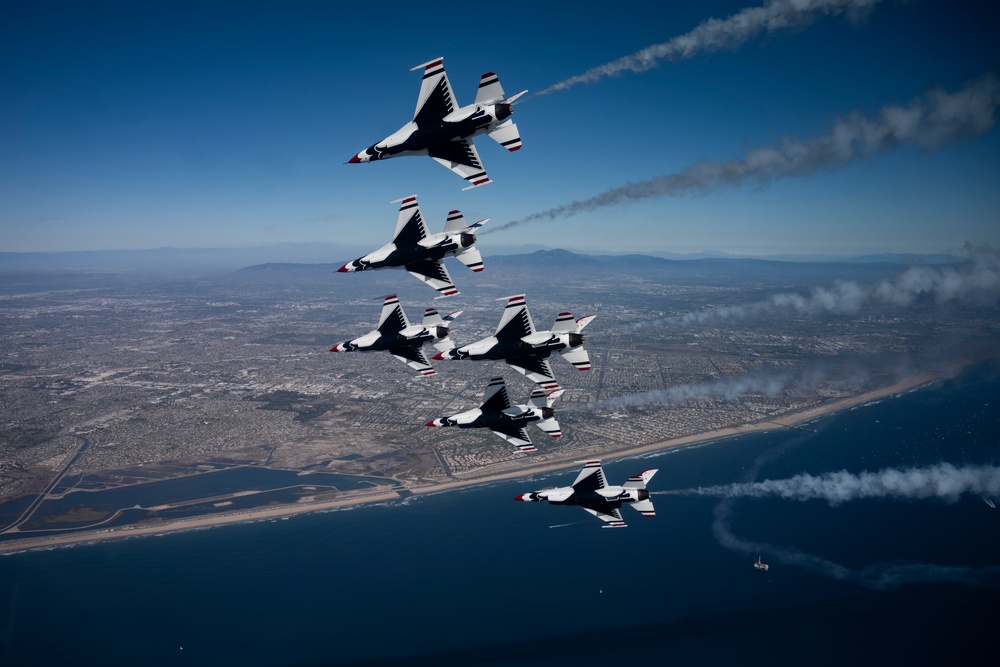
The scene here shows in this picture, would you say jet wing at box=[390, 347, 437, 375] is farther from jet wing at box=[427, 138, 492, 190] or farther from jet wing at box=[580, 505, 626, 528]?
jet wing at box=[580, 505, 626, 528]

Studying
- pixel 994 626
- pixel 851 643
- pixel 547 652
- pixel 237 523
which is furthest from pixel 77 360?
pixel 994 626

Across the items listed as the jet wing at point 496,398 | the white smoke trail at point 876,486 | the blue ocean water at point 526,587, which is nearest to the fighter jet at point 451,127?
the jet wing at point 496,398

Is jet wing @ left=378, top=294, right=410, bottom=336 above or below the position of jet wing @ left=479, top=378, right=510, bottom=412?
above

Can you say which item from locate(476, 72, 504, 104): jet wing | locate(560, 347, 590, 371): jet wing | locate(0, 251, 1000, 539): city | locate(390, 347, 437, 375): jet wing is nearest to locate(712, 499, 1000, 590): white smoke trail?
locate(0, 251, 1000, 539): city

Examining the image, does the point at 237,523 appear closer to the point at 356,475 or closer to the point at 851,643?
the point at 356,475

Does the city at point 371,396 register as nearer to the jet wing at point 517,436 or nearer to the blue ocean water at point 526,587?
the blue ocean water at point 526,587

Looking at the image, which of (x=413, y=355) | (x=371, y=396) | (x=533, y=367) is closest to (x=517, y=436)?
(x=533, y=367)
